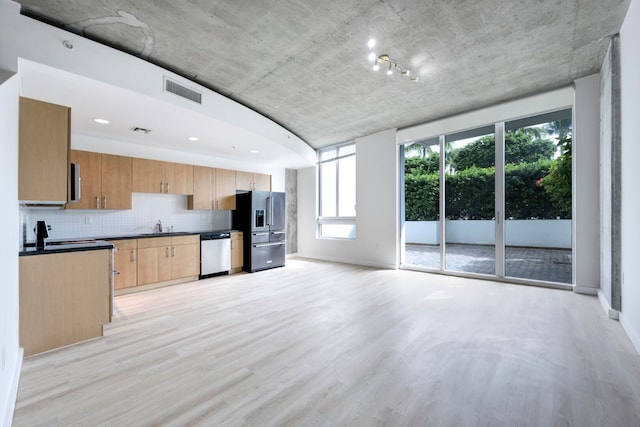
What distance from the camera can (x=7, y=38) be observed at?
89.4 inches

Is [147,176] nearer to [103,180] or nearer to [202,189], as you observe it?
[103,180]

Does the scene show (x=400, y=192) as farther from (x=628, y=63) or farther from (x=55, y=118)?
(x=55, y=118)

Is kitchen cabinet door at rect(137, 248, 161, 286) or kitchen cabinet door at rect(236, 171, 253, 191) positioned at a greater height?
kitchen cabinet door at rect(236, 171, 253, 191)

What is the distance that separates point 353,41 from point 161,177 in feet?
13.1

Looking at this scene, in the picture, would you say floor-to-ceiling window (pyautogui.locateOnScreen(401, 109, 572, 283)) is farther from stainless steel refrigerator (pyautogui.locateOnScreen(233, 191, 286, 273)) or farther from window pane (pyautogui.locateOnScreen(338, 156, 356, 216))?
stainless steel refrigerator (pyautogui.locateOnScreen(233, 191, 286, 273))

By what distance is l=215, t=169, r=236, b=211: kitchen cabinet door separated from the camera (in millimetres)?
5734

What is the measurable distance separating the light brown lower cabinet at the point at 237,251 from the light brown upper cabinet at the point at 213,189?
0.66 metres

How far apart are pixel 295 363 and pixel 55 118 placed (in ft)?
9.72

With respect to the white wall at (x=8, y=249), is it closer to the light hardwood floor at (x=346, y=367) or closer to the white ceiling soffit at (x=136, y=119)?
the light hardwood floor at (x=346, y=367)

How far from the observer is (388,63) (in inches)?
136

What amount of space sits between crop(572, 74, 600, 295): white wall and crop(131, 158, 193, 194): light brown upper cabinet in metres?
6.47

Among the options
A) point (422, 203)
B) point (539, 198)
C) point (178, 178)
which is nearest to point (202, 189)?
point (178, 178)

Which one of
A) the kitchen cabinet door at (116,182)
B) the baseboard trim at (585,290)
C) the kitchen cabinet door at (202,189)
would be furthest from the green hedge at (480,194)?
the kitchen cabinet door at (116,182)

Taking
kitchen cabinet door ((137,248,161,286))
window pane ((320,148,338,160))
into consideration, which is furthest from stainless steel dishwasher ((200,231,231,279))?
window pane ((320,148,338,160))
